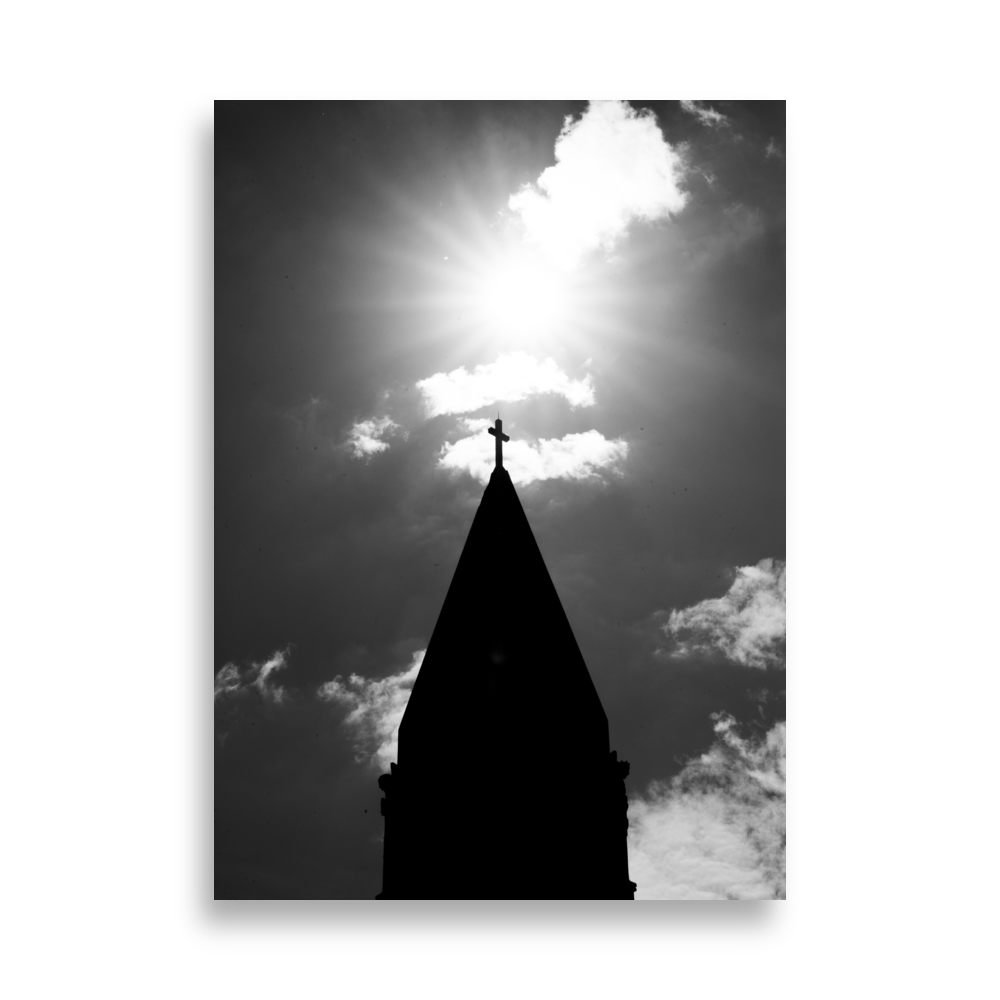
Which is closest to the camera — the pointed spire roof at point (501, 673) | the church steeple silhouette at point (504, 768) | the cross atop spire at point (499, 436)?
the church steeple silhouette at point (504, 768)

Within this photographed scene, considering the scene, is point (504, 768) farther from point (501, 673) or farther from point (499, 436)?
point (499, 436)

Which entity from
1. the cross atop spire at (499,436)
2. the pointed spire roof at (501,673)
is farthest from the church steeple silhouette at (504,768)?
the cross atop spire at (499,436)

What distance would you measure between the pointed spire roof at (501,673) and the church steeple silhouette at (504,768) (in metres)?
0.02

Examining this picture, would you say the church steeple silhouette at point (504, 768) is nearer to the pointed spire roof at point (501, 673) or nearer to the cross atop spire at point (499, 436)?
the pointed spire roof at point (501, 673)

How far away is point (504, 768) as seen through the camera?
40.9 ft

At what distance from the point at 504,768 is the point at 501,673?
1.53 metres

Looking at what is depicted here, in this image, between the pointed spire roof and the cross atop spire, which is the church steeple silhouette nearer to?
the pointed spire roof

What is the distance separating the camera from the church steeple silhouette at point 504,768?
12039mm

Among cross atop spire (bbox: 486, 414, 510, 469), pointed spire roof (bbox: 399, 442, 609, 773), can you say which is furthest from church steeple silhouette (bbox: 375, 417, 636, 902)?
cross atop spire (bbox: 486, 414, 510, 469)
